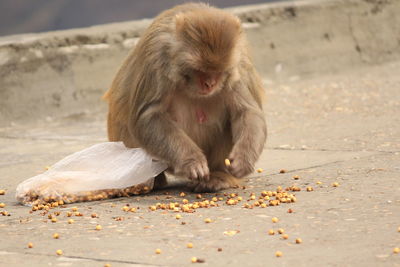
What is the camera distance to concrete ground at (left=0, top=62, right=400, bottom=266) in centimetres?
380

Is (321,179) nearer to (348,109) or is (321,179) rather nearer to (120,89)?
(120,89)

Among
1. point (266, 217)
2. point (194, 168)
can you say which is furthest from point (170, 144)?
point (266, 217)

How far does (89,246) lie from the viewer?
4035mm

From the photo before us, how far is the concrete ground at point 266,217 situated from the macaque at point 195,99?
0.87ft

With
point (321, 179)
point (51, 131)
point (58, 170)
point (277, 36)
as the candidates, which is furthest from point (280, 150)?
point (277, 36)

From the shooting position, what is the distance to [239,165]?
5227mm

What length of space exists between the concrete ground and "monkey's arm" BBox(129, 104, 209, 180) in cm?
22

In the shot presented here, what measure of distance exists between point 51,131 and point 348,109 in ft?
9.84

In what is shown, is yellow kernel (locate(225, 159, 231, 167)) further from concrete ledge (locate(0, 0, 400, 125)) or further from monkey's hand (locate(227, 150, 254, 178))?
concrete ledge (locate(0, 0, 400, 125))

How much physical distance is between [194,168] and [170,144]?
223 millimetres

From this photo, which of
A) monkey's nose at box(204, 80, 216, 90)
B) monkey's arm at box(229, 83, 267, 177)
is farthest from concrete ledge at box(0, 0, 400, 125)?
monkey's nose at box(204, 80, 216, 90)

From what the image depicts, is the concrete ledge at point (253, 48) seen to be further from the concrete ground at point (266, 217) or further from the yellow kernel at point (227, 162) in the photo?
the yellow kernel at point (227, 162)

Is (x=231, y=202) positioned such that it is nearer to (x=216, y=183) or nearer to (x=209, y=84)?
(x=216, y=183)

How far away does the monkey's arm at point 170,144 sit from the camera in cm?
520
